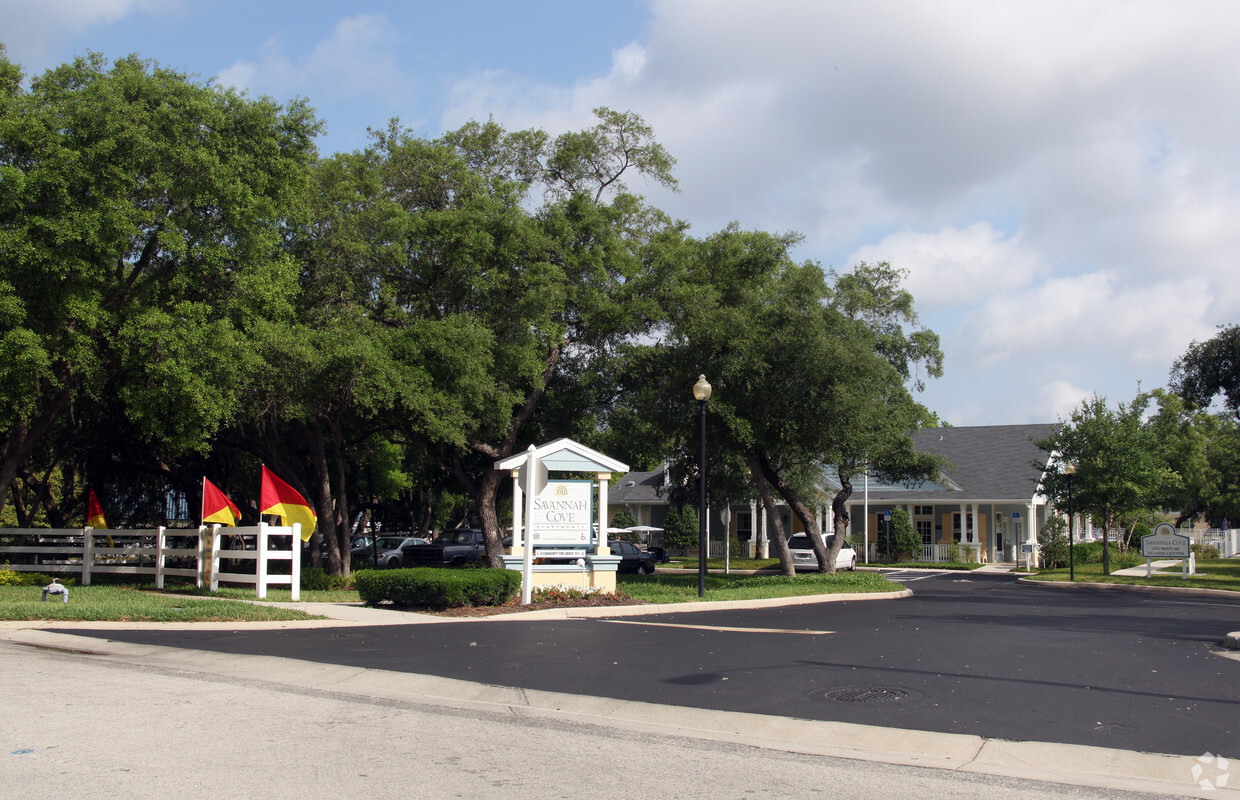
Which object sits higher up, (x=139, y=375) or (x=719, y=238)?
(x=719, y=238)

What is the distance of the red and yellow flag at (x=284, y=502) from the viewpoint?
20.0m

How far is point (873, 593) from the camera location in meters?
22.8

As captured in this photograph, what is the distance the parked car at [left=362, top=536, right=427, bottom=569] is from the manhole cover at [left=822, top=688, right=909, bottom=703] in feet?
99.7

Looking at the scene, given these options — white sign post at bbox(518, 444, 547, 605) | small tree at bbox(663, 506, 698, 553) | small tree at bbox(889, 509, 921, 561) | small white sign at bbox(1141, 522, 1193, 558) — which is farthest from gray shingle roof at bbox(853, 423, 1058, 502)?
white sign post at bbox(518, 444, 547, 605)

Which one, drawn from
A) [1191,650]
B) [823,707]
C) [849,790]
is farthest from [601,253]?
[849,790]

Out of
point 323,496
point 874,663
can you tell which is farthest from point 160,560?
point 874,663

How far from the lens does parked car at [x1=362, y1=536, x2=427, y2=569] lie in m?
38.9

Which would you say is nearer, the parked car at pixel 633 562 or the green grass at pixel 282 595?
the green grass at pixel 282 595

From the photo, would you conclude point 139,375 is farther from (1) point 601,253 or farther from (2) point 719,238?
(2) point 719,238

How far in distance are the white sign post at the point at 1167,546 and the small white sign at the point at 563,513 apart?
19492mm

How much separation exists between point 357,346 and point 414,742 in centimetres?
1591

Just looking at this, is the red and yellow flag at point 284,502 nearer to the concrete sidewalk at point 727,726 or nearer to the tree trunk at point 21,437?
the tree trunk at point 21,437

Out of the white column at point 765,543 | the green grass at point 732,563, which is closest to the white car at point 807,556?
the green grass at point 732,563

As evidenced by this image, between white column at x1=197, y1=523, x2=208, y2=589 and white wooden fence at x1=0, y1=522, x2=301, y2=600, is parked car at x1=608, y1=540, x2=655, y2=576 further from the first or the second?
white column at x1=197, y1=523, x2=208, y2=589
